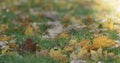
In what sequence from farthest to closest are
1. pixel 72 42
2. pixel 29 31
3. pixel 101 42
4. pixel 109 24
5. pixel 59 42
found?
pixel 29 31 → pixel 109 24 → pixel 59 42 → pixel 72 42 → pixel 101 42

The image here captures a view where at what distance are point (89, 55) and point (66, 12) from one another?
13.7 ft

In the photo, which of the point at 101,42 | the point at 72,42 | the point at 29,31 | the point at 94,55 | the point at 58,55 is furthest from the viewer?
the point at 29,31

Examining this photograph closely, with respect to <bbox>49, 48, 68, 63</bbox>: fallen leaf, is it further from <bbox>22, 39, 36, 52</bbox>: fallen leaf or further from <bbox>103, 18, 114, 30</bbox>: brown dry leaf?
<bbox>103, 18, 114, 30</bbox>: brown dry leaf

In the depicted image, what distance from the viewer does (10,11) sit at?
299 inches

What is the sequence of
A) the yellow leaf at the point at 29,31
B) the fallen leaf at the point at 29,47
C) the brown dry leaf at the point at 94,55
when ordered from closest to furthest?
1. the brown dry leaf at the point at 94,55
2. the fallen leaf at the point at 29,47
3. the yellow leaf at the point at 29,31

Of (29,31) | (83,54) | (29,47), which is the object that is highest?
(83,54)

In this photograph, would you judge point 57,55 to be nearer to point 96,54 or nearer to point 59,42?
point 96,54

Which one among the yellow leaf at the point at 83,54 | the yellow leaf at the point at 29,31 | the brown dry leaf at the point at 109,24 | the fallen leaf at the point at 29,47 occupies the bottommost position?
the yellow leaf at the point at 29,31

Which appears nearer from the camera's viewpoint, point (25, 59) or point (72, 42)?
point (25, 59)

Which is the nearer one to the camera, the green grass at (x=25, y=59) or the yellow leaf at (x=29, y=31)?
the green grass at (x=25, y=59)

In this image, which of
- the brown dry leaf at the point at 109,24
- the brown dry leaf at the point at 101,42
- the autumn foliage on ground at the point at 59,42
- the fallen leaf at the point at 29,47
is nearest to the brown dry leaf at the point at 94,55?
the autumn foliage on ground at the point at 59,42

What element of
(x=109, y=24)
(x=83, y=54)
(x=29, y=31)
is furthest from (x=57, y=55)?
(x=29, y=31)

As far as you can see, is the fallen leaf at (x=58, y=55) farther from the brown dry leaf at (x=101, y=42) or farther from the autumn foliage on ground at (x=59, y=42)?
the brown dry leaf at (x=101, y=42)

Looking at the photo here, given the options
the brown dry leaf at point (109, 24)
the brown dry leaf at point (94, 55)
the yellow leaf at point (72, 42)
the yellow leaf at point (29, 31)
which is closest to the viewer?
the brown dry leaf at point (94, 55)
